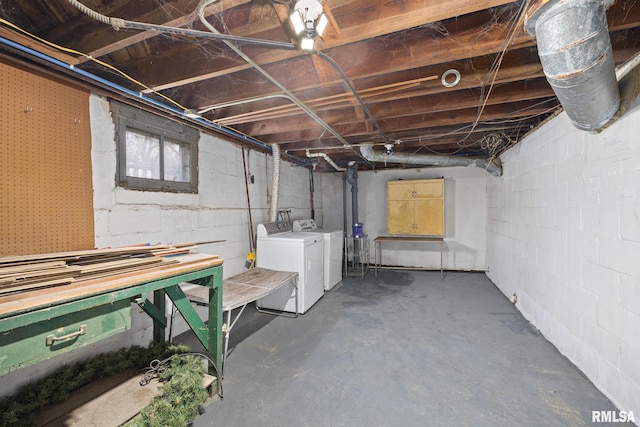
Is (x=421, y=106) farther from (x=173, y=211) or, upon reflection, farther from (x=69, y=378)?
(x=69, y=378)

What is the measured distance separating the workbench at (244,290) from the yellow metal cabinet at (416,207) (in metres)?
2.89

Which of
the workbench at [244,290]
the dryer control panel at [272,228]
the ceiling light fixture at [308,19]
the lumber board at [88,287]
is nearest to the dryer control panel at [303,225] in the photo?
the dryer control panel at [272,228]

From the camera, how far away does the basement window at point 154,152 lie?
6.69ft

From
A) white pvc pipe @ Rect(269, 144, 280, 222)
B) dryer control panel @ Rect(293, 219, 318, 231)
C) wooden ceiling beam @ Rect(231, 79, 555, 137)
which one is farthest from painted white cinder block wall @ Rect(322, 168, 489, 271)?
wooden ceiling beam @ Rect(231, 79, 555, 137)

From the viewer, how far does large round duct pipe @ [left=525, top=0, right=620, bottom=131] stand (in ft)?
3.53

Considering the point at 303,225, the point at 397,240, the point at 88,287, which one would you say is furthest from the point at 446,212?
the point at 88,287

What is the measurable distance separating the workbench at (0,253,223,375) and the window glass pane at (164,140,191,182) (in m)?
1.26

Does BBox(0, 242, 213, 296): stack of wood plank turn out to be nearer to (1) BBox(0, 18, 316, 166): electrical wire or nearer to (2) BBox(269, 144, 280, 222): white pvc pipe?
(1) BBox(0, 18, 316, 166): electrical wire

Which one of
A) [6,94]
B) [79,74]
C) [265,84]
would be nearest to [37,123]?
[6,94]

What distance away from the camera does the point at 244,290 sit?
239cm

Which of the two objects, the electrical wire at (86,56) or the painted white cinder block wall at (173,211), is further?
the painted white cinder block wall at (173,211)

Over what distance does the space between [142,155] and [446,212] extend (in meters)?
5.20

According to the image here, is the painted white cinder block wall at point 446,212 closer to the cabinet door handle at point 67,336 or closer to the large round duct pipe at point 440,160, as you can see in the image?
the large round duct pipe at point 440,160

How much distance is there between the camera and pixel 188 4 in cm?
125
